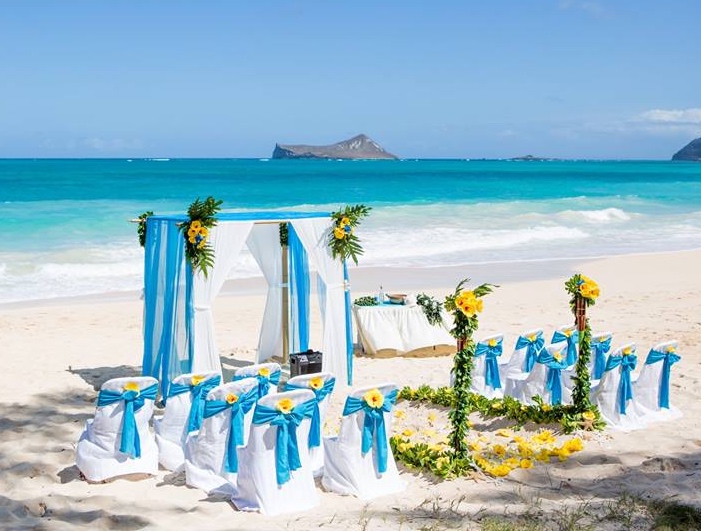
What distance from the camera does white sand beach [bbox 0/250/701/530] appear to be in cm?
594

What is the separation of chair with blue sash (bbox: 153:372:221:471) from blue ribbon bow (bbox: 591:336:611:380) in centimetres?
392

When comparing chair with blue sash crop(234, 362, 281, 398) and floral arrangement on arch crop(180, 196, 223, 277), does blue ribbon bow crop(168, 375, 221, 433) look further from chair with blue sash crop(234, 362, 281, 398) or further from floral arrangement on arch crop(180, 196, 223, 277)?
floral arrangement on arch crop(180, 196, 223, 277)

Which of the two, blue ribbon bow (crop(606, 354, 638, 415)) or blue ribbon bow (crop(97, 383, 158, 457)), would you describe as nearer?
blue ribbon bow (crop(97, 383, 158, 457))

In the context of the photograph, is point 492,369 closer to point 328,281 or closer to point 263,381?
point 328,281

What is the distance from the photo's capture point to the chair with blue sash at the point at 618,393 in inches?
314

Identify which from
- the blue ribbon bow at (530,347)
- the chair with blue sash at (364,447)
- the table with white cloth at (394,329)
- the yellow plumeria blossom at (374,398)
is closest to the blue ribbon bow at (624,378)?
the blue ribbon bow at (530,347)

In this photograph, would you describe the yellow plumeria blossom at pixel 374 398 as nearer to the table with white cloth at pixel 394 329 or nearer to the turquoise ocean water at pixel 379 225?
the table with white cloth at pixel 394 329

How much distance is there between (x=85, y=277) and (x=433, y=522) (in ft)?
50.1

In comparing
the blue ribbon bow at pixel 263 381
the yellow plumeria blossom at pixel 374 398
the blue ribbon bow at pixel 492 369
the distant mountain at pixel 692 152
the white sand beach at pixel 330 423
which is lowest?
the white sand beach at pixel 330 423

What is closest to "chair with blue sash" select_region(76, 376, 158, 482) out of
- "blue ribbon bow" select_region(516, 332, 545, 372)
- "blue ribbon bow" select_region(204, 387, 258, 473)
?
"blue ribbon bow" select_region(204, 387, 258, 473)

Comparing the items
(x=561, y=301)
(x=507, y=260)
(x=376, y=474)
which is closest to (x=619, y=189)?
(x=507, y=260)

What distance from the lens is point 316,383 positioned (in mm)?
6766

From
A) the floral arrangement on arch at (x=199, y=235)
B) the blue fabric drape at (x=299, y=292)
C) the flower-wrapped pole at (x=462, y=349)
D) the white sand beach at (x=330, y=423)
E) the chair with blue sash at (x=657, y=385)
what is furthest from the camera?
the blue fabric drape at (x=299, y=292)

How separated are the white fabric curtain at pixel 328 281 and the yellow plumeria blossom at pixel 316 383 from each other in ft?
9.47
